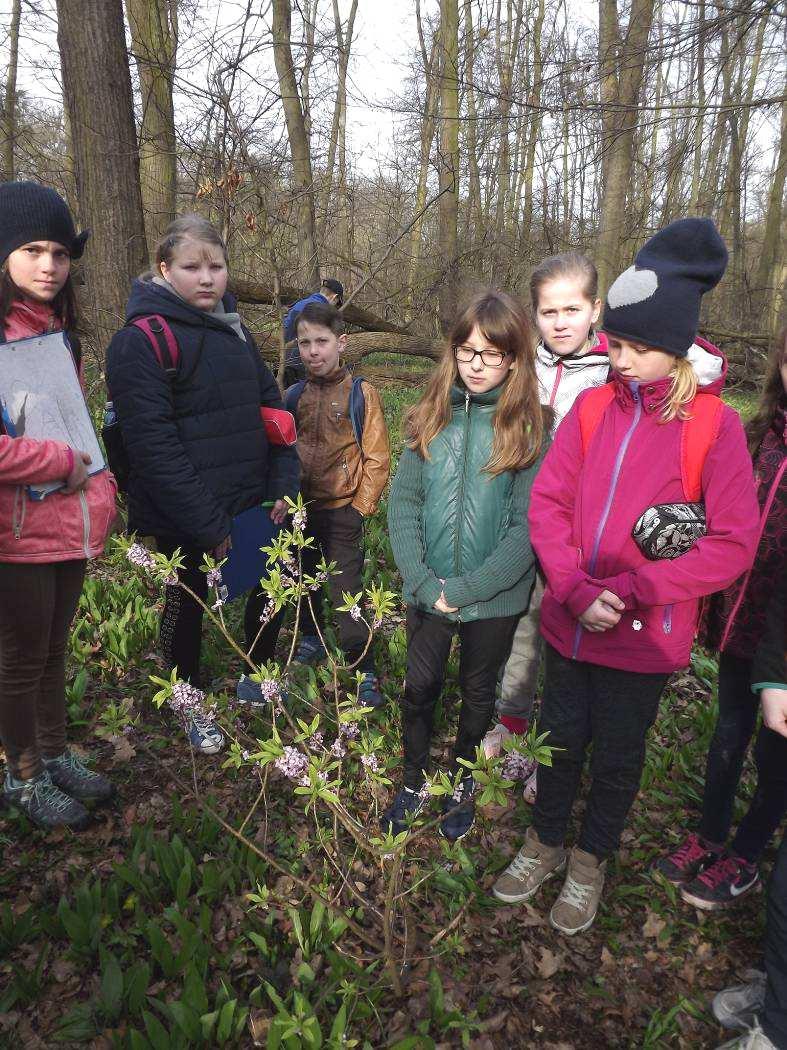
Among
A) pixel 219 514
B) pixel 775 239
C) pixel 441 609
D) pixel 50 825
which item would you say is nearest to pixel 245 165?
pixel 219 514

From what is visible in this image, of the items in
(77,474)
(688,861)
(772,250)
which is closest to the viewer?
(77,474)

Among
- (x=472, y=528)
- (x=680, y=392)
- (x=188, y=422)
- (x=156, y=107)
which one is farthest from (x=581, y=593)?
(x=156, y=107)

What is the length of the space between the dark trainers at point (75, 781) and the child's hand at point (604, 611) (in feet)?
6.69

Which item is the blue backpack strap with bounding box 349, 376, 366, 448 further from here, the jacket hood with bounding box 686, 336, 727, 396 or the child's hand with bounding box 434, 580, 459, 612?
the jacket hood with bounding box 686, 336, 727, 396

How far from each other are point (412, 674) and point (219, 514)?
40.2 inches

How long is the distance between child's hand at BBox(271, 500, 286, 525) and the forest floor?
3.38 feet

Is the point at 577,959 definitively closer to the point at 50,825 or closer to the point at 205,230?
the point at 50,825

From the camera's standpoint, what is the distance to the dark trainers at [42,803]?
238 cm

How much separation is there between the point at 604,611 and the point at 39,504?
181 cm

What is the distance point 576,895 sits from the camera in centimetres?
222

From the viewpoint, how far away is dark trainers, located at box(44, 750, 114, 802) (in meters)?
2.52

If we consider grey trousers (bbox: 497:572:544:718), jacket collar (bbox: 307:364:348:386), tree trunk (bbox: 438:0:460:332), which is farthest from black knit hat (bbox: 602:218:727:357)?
tree trunk (bbox: 438:0:460:332)

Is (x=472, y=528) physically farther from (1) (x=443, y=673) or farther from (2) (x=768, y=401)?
Answer: (2) (x=768, y=401)

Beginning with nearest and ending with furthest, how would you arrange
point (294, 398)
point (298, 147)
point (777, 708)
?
point (777, 708) → point (294, 398) → point (298, 147)
